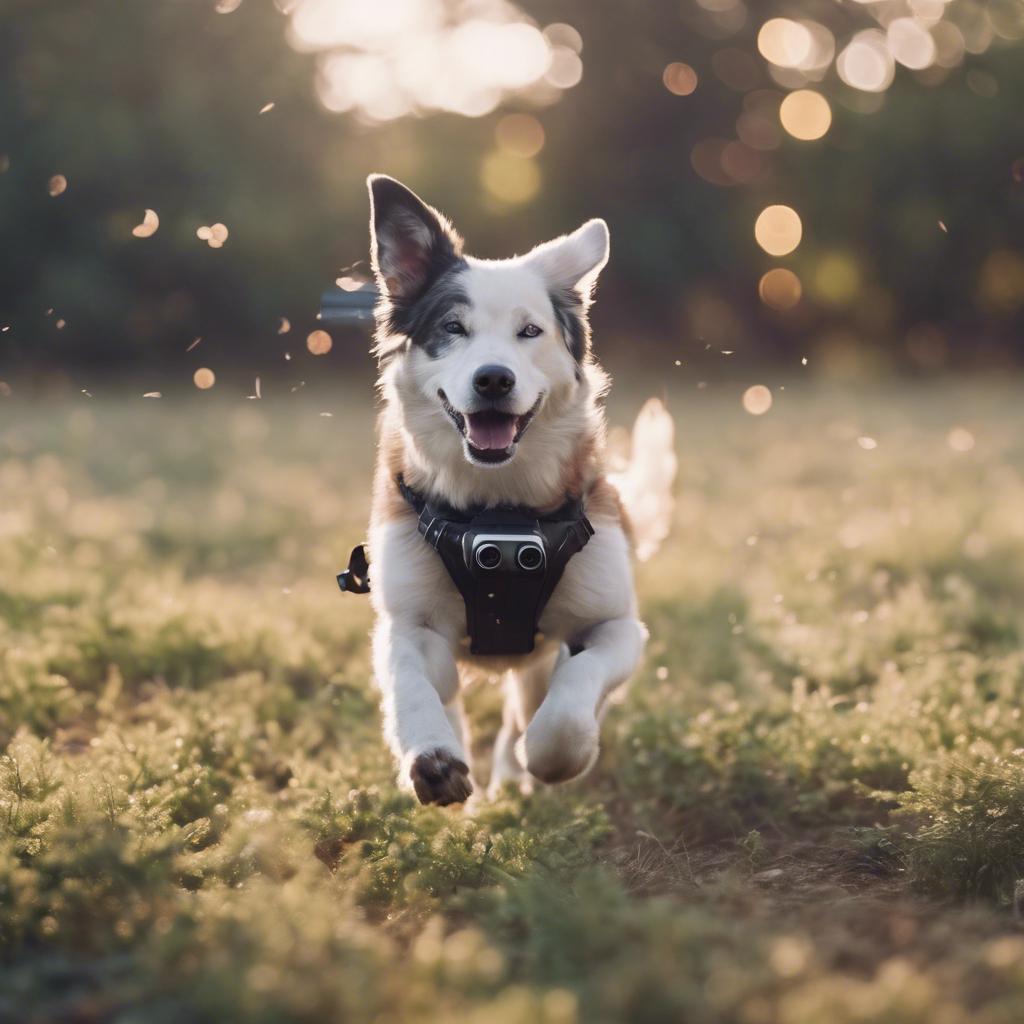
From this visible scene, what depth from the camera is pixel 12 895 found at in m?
3.15

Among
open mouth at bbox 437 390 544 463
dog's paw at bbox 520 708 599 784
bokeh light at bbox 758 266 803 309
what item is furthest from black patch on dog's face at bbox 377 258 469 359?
bokeh light at bbox 758 266 803 309

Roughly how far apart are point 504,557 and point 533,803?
3.39ft

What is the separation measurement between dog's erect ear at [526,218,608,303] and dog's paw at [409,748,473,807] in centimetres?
200

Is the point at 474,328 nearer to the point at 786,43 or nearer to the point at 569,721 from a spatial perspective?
the point at 569,721

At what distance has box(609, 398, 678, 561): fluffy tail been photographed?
6000 mm

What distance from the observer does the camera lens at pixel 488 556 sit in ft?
13.6

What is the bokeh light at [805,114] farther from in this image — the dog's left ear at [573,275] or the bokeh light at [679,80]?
the dog's left ear at [573,275]

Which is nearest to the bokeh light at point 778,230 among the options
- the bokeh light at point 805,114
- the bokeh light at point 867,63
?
the bokeh light at point 805,114

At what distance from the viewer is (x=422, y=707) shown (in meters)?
3.88

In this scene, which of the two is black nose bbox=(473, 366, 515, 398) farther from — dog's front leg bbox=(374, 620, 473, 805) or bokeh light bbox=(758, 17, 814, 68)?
bokeh light bbox=(758, 17, 814, 68)

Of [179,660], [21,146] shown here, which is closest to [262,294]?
[21,146]

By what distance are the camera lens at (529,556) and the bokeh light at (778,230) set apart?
25368mm

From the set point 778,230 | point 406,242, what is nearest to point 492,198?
point 778,230

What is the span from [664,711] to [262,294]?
22.0m
